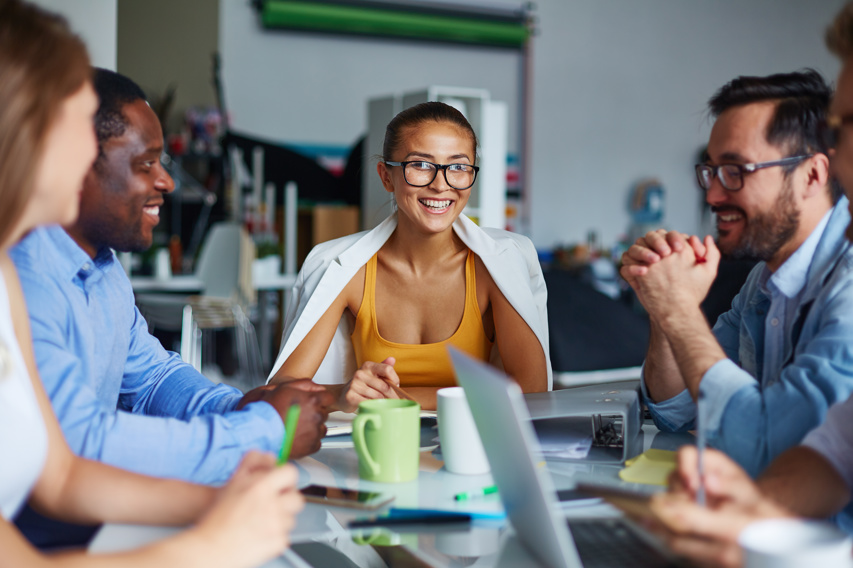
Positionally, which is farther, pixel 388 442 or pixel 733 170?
pixel 733 170

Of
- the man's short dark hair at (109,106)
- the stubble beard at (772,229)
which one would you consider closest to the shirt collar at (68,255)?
the man's short dark hair at (109,106)

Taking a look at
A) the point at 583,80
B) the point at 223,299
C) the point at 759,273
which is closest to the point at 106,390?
the point at 759,273

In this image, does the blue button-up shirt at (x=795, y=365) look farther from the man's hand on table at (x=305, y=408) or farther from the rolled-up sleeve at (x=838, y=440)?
the man's hand on table at (x=305, y=408)

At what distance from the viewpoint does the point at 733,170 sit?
1283 millimetres

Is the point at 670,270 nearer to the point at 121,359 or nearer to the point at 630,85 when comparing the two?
the point at 121,359

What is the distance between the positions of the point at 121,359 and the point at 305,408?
1.40ft

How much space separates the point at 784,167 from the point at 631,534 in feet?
2.42

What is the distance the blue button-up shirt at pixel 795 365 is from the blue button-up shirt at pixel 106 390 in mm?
636

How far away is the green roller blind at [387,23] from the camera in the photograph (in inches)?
278

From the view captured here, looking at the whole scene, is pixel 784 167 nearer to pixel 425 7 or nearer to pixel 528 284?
pixel 528 284

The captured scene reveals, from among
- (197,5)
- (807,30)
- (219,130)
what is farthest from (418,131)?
(807,30)

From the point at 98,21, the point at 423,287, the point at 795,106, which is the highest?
the point at 98,21

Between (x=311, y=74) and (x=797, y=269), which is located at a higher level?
(x=311, y=74)

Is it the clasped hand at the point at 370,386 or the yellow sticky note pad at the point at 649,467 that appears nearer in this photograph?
the yellow sticky note pad at the point at 649,467
